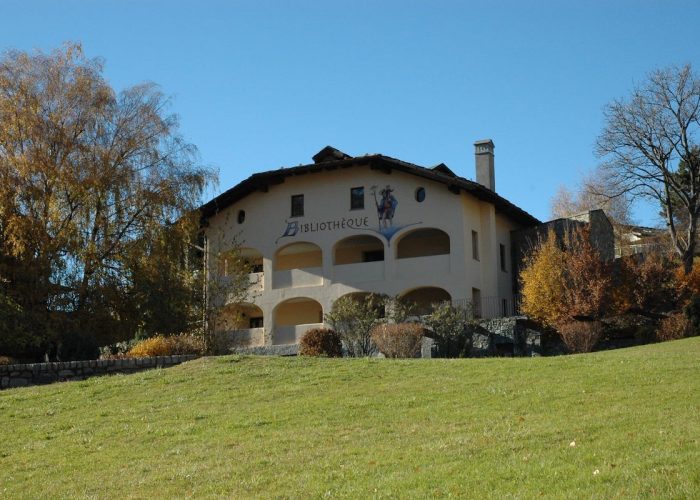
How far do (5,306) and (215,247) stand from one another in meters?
6.88

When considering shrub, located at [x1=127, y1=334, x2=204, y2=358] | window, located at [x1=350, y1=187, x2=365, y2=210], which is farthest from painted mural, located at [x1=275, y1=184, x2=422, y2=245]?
shrub, located at [x1=127, y1=334, x2=204, y2=358]

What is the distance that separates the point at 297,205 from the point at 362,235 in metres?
3.26

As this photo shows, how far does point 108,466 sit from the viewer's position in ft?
39.3

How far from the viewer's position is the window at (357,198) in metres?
37.1

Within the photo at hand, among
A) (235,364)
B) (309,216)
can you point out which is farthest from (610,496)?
(309,216)

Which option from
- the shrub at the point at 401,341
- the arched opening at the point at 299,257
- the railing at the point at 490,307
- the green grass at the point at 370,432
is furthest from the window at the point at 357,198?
the green grass at the point at 370,432

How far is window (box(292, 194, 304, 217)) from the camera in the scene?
38.3 meters

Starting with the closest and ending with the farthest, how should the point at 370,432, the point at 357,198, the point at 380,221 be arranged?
the point at 370,432 → the point at 380,221 → the point at 357,198

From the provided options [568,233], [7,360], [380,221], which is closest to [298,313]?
[380,221]

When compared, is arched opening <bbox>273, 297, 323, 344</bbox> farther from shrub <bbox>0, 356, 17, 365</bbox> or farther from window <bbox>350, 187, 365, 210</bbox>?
shrub <bbox>0, 356, 17, 365</bbox>

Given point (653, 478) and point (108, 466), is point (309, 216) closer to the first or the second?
point (108, 466)

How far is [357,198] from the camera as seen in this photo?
122 feet

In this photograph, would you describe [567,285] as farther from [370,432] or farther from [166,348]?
[370,432]

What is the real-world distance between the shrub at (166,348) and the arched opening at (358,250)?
43.8 feet
